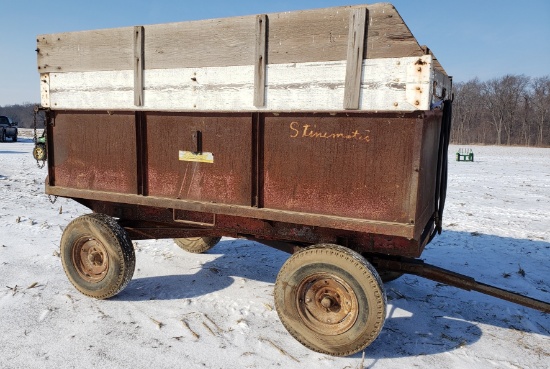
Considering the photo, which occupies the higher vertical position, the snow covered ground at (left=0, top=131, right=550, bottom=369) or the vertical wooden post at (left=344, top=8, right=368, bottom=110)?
the vertical wooden post at (left=344, top=8, right=368, bottom=110)

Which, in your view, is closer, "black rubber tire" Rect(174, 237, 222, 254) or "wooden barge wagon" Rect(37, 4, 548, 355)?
"wooden barge wagon" Rect(37, 4, 548, 355)

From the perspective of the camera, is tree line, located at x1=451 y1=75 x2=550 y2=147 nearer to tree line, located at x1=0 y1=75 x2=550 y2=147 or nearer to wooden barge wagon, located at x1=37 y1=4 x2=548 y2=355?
tree line, located at x1=0 y1=75 x2=550 y2=147

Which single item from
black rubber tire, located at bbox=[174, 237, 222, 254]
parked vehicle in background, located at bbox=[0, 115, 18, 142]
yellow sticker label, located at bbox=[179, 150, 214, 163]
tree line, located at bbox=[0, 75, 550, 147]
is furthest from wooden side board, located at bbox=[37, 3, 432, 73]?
tree line, located at bbox=[0, 75, 550, 147]

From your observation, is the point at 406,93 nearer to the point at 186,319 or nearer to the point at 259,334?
the point at 259,334

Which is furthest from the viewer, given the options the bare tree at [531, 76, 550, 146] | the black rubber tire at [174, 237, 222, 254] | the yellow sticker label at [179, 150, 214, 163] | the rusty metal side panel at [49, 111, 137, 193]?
the bare tree at [531, 76, 550, 146]

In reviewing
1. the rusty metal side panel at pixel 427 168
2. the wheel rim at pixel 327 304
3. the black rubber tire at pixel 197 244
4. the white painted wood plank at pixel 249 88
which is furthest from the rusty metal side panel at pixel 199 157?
the black rubber tire at pixel 197 244

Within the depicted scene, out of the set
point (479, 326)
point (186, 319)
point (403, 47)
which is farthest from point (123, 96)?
point (479, 326)

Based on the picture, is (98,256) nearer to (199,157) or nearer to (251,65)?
(199,157)

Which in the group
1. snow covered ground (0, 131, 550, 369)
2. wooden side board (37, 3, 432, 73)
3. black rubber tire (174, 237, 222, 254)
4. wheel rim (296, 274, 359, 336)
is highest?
wooden side board (37, 3, 432, 73)

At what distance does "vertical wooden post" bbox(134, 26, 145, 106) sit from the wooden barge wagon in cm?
1

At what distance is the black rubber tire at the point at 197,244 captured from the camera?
5.66 meters

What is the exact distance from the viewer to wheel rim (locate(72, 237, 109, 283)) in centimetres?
415

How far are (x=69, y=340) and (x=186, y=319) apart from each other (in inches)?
39.9

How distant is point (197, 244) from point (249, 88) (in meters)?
3.14
